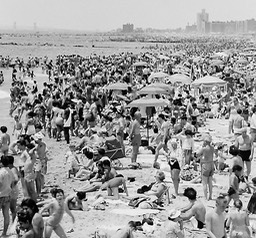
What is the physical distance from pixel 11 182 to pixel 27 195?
128 cm

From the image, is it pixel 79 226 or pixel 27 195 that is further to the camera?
pixel 27 195

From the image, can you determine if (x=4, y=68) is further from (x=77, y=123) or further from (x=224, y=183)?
(x=224, y=183)

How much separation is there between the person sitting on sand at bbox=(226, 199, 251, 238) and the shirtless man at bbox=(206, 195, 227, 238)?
0.59ft

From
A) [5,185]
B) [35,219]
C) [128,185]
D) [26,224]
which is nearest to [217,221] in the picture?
[35,219]

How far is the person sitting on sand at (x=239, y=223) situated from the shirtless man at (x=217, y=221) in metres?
0.18

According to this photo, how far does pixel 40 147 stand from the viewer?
966cm

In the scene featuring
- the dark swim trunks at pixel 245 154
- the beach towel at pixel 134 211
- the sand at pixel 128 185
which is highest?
the dark swim trunks at pixel 245 154

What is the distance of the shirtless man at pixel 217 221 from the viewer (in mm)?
6383

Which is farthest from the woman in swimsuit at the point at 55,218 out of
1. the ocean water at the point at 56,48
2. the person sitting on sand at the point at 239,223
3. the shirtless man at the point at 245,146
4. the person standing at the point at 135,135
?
the ocean water at the point at 56,48

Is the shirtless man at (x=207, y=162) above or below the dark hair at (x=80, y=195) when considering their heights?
above

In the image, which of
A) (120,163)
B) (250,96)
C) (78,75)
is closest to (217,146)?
(120,163)

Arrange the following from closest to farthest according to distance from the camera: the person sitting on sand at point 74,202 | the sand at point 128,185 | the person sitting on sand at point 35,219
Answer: the person sitting on sand at point 35,219 < the sand at point 128,185 < the person sitting on sand at point 74,202

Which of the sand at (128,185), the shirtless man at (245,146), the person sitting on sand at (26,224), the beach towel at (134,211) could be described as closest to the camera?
the person sitting on sand at (26,224)

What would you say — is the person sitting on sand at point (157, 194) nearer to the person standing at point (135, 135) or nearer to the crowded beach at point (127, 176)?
the crowded beach at point (127, 176)
